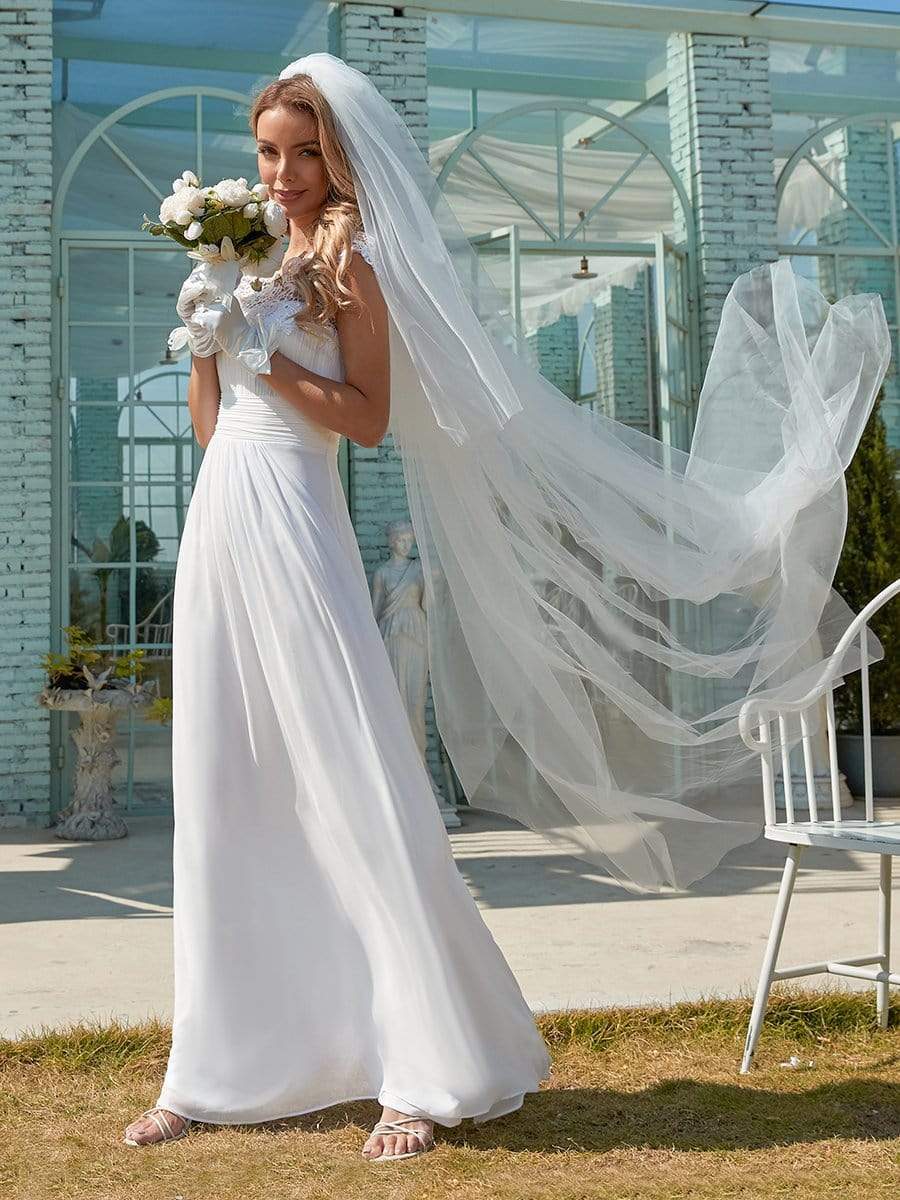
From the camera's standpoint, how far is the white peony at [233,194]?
2.46 metres

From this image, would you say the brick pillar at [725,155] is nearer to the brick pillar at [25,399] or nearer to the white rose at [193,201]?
the brick pillar at [25,399]

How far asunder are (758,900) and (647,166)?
5.61 m

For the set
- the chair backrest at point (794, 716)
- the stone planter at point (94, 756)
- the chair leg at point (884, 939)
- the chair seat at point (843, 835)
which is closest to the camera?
the chair seat at point (843, 835)

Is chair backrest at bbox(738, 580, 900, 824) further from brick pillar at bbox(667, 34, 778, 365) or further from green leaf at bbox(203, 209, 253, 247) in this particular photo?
brick pillar at bbox(667, 34, 778, 365)

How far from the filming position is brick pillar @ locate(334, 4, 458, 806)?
25.9 feet

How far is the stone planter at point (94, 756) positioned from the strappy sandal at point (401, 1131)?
190 inches

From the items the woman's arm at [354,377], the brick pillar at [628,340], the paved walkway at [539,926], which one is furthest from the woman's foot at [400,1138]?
the brick pillar at [628,340]

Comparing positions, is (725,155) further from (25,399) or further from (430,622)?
(430,622)

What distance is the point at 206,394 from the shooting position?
268cm

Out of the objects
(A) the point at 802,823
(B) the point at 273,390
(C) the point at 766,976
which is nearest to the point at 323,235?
(B) the point at 273,390

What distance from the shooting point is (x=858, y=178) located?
30.1 feet

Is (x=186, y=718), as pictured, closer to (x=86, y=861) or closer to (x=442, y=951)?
(x=442, y=951)

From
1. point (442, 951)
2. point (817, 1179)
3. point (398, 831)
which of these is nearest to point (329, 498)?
point (398, 831)

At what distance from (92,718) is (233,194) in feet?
16.3
